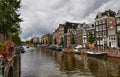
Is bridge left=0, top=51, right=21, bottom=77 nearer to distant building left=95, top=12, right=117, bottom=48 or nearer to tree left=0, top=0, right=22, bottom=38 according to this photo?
tree left=0, top=0, right=22, bottom=38

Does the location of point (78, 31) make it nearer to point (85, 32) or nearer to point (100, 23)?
point (85, 32)

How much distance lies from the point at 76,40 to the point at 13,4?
8076cm

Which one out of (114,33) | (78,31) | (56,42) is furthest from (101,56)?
(56,42)

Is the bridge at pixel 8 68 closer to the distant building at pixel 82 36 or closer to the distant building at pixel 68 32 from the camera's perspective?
the distant building at pixel 82 36

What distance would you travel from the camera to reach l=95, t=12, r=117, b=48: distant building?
2985 inches

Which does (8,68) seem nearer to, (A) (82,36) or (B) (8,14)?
(B) (8,14)

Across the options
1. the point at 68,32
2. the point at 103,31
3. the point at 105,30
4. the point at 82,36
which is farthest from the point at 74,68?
the point at 68,32

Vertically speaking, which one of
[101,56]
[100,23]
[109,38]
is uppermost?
[100,23]

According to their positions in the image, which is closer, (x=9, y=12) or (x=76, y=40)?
(x=9, y=12)

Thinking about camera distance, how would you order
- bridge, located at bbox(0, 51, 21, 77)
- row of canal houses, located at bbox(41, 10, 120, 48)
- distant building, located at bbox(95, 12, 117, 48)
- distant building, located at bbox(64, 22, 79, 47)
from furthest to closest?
distant building, located at bbox(64, 22, 79, 47)
distant building, located at bbox(95, 12, 117, 48)
row of canal houses, located at bbox(41, 10, 120, 48)
bridge, located at bbox(0, 51, 21, 77)

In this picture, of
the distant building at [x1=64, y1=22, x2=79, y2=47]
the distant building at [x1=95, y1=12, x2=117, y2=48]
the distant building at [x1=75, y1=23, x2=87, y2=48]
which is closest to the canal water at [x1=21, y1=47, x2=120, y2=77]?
the distant building at [x1=95, y1=12, x2=117, y2=48]

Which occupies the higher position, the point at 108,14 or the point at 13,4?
the point at 108,14

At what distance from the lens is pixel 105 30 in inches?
3191

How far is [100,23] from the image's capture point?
276ft
